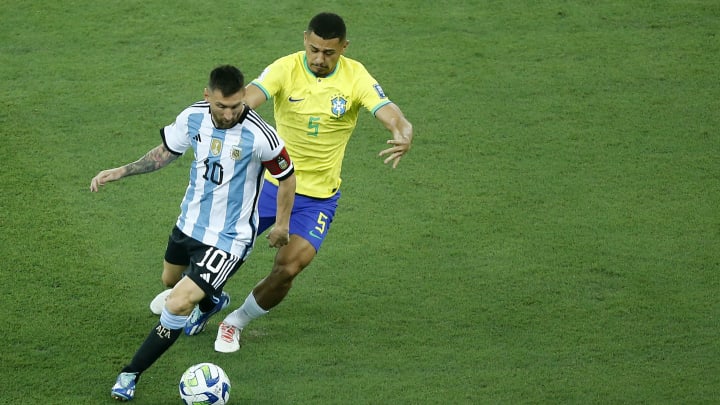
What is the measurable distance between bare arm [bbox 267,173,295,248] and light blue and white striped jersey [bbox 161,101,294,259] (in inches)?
3.2

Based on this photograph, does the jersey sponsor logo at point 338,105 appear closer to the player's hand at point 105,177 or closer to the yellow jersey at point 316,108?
the yellow jersey at point 316,108

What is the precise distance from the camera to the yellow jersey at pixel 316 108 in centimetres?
662

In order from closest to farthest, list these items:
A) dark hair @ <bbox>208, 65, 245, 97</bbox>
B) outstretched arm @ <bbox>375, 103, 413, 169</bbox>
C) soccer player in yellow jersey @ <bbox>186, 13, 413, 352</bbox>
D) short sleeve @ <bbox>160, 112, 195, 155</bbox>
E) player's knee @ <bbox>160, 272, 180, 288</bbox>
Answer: dark hair @ <bbox>208, 65, 245, 97</bbox>, short sleeve @ <bbox>160, 112, 195, 155</bbox>, outstretched arm @ <bbox>375, 103, 413, 169</bbox>, soccer player in yellow jersey @ <bbox>186, 13, 413, 352</bbox>, player's knee @ <bbox>160, 272, 180, 288</bbox>

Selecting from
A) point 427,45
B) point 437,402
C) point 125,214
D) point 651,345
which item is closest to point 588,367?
point 651,345

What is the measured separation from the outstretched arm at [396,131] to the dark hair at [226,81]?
960 millimetres

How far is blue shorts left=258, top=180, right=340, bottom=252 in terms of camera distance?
6.66 m

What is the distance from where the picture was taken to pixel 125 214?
8.10m

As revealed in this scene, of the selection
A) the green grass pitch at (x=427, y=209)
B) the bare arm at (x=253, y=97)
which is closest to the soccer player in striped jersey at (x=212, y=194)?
the bare arm at (x=253, y=97)

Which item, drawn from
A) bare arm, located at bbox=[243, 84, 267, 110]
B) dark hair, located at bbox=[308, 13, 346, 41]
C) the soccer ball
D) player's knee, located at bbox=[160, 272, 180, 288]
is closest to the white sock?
player's knee, located at bbox=[160, 272, 180, 288]

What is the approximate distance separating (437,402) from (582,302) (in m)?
1.61

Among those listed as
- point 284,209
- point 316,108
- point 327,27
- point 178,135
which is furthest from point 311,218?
point 327,27

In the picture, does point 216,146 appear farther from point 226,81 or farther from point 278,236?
point 278,236

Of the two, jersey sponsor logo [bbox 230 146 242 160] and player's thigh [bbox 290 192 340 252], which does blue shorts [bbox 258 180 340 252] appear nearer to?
player's thigh [bbox 290 192 340 252]

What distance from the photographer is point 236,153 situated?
5.96 meters
